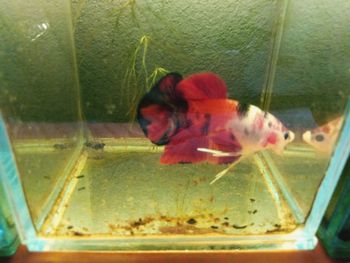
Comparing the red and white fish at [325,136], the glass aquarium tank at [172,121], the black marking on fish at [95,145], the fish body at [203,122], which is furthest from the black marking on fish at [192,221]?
the black marking on fish at [95,145]

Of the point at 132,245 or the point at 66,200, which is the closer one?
the point at 132,245

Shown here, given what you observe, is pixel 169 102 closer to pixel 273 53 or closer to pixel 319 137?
pixel 319 137

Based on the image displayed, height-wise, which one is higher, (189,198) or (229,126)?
(229,126)

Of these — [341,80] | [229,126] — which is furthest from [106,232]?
[341,80]

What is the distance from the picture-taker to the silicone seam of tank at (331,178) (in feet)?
1.40

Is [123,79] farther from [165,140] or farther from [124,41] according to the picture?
[165,140]

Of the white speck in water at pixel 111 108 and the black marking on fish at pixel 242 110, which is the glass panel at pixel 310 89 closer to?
the black marking on fish at pixel 242 110

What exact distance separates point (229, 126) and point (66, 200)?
0.34 meters

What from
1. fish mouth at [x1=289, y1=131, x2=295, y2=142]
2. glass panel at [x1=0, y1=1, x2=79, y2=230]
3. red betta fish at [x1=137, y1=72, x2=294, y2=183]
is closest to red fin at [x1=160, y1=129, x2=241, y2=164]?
red betta fish at [x1=137, y1=72, x2=294, y2=183]

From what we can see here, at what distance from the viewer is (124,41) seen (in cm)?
83

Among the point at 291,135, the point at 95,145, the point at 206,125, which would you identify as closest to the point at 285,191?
the point at 291,135

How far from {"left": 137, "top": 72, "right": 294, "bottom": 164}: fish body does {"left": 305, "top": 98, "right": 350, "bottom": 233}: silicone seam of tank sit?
15cm

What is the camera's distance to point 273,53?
33.8 inches

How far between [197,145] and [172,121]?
0.23 ft
